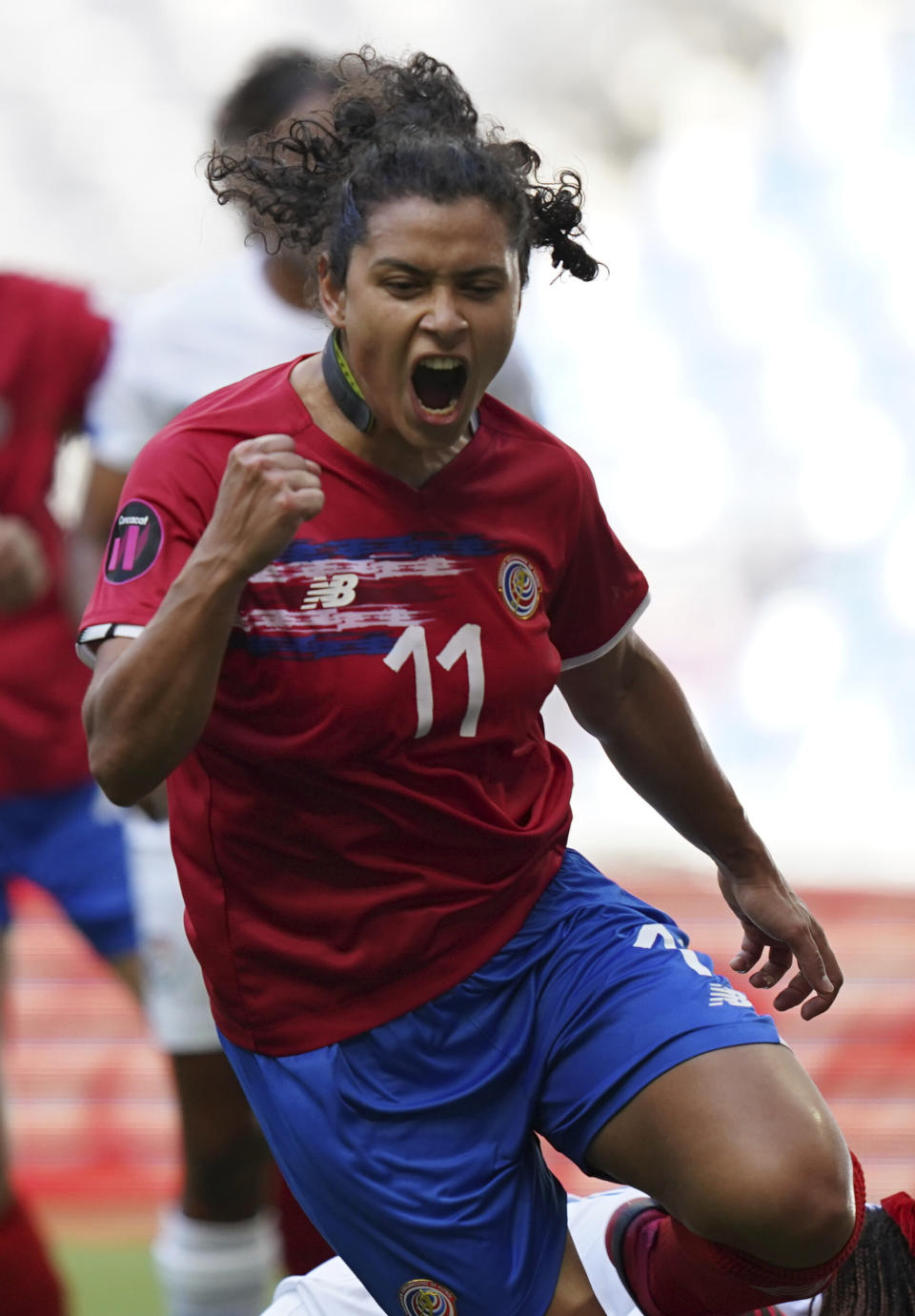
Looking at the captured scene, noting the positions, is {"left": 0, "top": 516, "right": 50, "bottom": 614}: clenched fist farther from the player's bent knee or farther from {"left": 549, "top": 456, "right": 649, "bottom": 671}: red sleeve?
the player's bent knee

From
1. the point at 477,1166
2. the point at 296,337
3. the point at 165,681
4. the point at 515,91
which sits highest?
the point at 515,91

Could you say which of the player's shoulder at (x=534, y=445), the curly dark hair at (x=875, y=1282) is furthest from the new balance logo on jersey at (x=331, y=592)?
the curly dark hair at (x=875, y=1282)

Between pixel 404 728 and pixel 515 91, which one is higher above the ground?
pixel 515 91

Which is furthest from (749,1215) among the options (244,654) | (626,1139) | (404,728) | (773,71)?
(773,71)

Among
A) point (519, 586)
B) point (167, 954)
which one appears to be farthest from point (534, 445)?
point (167, 954)

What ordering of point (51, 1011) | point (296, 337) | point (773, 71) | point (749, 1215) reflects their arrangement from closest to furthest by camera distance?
point (749, 1215) < point (296, 337) < point (51, 1011) < point (773, 71)

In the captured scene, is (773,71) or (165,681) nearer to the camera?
(165,681)

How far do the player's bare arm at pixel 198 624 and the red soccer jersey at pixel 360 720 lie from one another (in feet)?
0.31

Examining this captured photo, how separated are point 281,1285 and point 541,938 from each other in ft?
2.21

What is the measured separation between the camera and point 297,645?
183 cm

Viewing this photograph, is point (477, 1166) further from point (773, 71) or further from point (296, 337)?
point (773, 71)

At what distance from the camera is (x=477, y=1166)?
1.95 meters

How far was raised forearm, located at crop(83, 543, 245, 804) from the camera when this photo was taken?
1648 mm

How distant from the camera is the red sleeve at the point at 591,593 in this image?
6.90 feet
